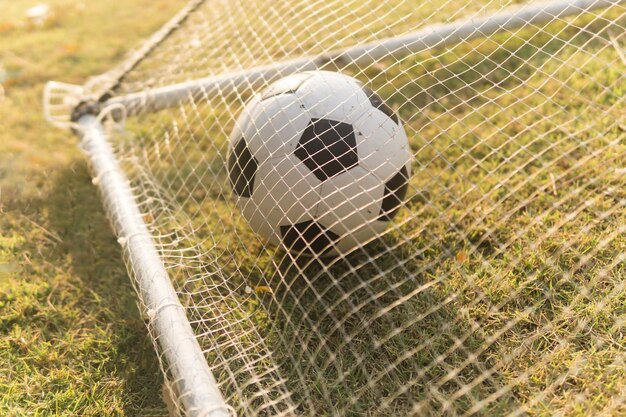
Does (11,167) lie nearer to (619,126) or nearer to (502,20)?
(502,20)

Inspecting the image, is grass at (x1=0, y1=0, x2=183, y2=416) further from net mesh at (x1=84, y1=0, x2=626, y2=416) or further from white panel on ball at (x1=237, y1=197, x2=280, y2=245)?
white panel on ball at (x1=237, y1=197, x2=280, y2=245)

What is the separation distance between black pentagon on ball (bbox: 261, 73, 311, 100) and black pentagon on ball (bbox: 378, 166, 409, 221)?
56 centimetres

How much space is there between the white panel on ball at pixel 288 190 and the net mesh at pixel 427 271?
0.64 feet

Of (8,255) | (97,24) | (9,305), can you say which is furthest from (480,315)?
(97,24)

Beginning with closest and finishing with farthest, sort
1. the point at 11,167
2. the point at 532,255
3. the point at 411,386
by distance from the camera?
the point at 411,386 → the point at 532,255 → the point at 11,167

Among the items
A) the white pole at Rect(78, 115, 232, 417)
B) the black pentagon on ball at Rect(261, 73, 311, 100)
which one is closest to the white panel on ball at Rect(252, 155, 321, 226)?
the black pentagon on ball at Rect(261, 73, 311, 100)

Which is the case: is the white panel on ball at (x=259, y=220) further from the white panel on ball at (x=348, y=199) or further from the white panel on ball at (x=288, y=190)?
the white panel on ball at (x=348, y=199)

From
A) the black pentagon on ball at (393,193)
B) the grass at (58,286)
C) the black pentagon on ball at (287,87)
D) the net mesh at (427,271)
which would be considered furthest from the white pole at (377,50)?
the black pentagon on ball at (393,193)

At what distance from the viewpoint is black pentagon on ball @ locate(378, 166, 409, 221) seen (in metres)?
2.53

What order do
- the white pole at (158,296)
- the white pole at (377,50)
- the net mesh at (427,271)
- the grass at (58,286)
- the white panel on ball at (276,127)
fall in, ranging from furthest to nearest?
the white pole at (377,50)
the white panel on ball at (276,127)
the grass at (58,286)
the net mesh at (427,271)
the white pole at (158,296)

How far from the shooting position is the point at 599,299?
2.41m

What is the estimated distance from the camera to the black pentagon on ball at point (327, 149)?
2445 millimetres

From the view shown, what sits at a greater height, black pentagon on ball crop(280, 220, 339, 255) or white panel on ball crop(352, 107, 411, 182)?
white panel on ball crop(352, 107, 411, 182)

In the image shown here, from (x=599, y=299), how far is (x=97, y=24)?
4722 millimetres
